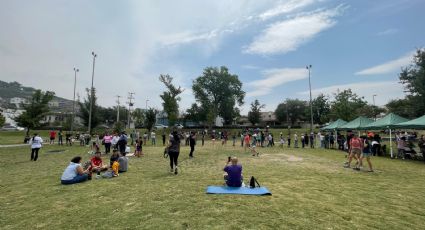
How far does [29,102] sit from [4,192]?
3589cm

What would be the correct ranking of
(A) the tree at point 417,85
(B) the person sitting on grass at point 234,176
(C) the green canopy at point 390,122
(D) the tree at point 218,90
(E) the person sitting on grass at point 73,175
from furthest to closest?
(D) the tree at point 218,90 → (A) the tree at point 417,85 → (C) the green canopy at point 390,122 → (E) the person sitting on grass at point 73,175 → (B) the person sitting on grass at point 234,176

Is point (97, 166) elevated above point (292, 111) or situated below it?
below

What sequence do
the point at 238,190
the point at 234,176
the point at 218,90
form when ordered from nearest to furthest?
the point at 238,190 → the point at 234,176 → the point at 218,90

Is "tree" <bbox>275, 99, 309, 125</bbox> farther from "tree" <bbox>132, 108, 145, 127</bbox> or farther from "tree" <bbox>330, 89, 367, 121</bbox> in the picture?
"tree" <bbox>132, 108, 145, 127</bbox>

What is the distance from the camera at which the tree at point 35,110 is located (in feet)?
114

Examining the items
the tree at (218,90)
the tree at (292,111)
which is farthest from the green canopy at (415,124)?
the tree at (292,111)

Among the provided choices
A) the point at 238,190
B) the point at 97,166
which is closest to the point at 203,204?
the point at 238,190

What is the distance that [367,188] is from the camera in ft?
27.1

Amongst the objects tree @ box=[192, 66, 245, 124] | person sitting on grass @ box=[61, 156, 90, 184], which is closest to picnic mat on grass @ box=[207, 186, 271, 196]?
person sitting on grass @ box=[61, 156, 90, 184]

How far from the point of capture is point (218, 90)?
6869 centimetres

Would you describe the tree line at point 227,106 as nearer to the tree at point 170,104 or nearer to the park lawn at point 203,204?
the tree at point 170,104

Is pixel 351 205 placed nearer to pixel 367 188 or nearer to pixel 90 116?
pixel 367 188

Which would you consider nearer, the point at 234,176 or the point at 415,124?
the point at 234,176

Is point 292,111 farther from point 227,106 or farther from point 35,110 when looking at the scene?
point 35,110
